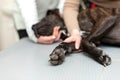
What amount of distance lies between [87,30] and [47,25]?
200 millimetres

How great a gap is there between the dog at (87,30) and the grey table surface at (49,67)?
0.08 ft

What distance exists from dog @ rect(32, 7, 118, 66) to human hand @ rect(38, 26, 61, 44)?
2 centimetres

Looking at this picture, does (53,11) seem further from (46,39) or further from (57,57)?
(57,57)

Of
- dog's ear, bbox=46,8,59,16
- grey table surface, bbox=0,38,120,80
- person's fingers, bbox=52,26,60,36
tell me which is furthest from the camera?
dog's ear, bbox=46,8,59,16

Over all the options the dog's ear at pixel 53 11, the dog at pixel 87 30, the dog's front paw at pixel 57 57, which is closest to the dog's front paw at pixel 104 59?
the dog at pixel 87 30

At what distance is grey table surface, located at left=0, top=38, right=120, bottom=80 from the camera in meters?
0.81

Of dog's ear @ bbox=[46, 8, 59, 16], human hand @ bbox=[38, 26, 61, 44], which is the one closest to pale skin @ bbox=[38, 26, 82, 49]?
human hand @ bbox=[38, 26, 61, 44]

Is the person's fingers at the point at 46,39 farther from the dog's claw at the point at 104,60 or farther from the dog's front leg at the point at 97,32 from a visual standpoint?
the dog's claw at the point at 104,60

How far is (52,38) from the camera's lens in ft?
3.81

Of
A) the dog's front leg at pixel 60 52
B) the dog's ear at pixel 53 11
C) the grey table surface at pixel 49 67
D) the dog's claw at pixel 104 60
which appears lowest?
the grey table surface at pixel 49 67

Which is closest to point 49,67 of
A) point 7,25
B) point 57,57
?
point 57,57

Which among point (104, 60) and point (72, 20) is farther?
point (72, 20)

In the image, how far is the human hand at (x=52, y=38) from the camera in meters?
1.16

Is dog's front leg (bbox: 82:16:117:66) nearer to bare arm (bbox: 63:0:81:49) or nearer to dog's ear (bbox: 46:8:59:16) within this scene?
bare arm (bbox: 63:0:81:49)
